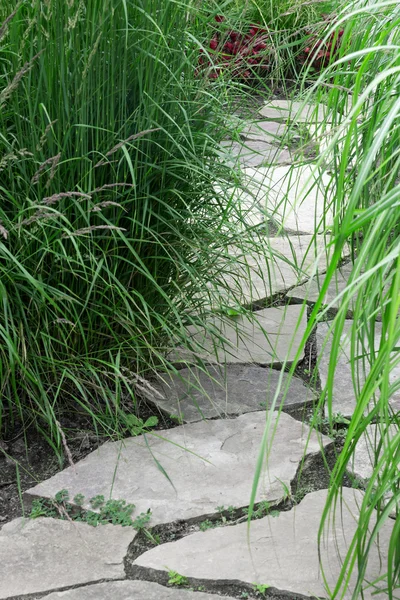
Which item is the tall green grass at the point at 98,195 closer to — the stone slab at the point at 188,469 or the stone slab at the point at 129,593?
the stone slab at the point at 188,469

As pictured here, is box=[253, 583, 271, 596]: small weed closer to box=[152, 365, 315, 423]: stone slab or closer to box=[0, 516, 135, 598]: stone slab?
box=[0, 516, 135, 598]: stone slab

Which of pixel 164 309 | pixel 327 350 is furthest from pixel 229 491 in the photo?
pixel 327 350

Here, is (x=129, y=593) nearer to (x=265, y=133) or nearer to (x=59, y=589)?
(x=59, y=589)

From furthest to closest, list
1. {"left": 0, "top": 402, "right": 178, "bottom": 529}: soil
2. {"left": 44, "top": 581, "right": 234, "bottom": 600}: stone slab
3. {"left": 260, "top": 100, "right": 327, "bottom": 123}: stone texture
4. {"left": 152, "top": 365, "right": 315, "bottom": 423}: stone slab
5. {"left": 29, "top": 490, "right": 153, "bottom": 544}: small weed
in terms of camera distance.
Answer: {"left": 152, "top": 365, "right": 315, "bottom": 423}: stone slab → {"left": 0, "top": 402, "right": 178, "bottom": 529}: soil → {"left": 29, "top": 490, "right": 153, "bottom": 544}: small weed → {"left": 260, "top": 100, "right": 327, "bottom": 123}: stone texture → {"left": 44, "top": 581, "right": 234, "bottom": 600}: stone slab

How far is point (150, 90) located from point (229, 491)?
0.97 metres

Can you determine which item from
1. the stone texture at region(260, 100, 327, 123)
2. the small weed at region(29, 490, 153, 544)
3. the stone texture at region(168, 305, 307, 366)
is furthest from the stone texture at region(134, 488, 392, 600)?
the stone texture at region(260, 100, 327, 123)

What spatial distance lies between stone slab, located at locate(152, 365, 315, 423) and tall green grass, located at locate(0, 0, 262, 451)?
98 millimetres

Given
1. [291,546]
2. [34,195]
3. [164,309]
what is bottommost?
[291,546]

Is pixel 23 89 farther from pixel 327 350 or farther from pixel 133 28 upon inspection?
pixel 327 350

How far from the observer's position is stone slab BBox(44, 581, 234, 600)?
159cm

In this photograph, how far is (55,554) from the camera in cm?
173

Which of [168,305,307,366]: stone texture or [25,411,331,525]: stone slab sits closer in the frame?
[25,411,331,525]: stone slab

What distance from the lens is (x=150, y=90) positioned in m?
2.03

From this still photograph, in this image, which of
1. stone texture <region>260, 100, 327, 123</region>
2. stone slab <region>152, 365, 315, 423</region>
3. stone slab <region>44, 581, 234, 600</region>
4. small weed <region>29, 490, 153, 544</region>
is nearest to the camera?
stone slab <region>44, 581, 234, 600</region>
